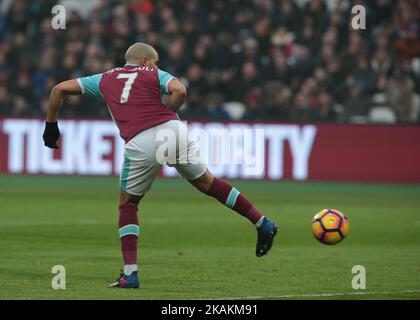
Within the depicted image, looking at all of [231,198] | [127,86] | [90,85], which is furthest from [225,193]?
[90,85]

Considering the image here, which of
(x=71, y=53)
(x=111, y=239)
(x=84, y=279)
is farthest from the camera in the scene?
(x=71, y=53)

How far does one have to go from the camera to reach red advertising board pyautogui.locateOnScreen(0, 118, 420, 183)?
23.2 metres

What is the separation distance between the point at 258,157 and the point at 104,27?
5816 mm

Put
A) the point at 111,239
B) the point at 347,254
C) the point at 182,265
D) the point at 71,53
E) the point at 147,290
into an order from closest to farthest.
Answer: the point at 147,290, the point at 182,265, the point at 347,254, the point at 111,239, the point at 71,53

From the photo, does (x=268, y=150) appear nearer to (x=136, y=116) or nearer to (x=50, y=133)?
(x=50, y=133)

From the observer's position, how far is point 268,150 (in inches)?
922

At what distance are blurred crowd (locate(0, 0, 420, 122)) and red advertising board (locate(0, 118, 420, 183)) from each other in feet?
1.74

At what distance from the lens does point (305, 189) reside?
23078 millimetres

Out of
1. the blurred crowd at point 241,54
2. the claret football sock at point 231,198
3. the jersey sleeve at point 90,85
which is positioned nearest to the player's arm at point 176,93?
the jersey sleeve at point 90,85

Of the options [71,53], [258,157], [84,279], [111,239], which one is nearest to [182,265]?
[84,279]

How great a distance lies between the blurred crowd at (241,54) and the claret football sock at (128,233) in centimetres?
1411

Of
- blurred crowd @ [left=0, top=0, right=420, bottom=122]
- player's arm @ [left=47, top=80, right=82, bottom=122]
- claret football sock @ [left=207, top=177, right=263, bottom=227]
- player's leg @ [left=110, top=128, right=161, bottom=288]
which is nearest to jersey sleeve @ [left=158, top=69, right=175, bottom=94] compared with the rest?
player's leg @ [left=110, top=128, right=161, bottom=288]

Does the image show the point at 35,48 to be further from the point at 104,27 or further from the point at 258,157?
the point at 258,157

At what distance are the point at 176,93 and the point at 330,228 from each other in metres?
2.30
